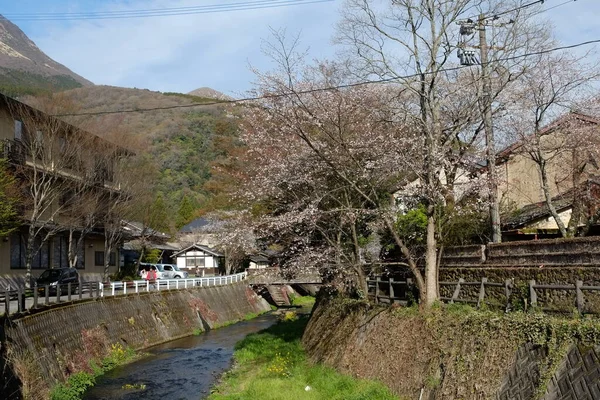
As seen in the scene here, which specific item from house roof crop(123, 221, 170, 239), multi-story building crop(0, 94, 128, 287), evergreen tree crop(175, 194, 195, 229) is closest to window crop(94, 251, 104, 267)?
multi-story building crop(0, 94, 128, 287)

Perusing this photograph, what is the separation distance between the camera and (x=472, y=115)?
17453 mm

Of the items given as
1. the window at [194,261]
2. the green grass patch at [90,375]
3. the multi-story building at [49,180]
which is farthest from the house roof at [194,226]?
the green grass patch at [90,375]

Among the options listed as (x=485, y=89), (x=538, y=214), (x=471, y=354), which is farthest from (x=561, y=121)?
(x=471, y=354)

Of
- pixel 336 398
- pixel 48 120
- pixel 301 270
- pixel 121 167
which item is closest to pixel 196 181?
pixel 121 167

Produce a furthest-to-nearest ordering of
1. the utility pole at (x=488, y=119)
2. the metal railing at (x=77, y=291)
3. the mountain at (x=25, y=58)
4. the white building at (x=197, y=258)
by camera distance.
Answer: the mountain at (x=25, y=58), the white building at (x=197, y=258), the metal railing at (x=77, y=291), the utility pole at (x=488, y=119)

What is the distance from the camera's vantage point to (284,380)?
17031 mm

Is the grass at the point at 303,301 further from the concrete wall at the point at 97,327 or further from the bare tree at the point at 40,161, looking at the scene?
the bare tree at the point at 40,161

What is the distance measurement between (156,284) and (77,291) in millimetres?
9727

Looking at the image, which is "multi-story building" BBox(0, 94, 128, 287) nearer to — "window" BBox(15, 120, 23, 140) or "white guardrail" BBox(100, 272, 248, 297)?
"window" BBox(15, 120, 23, 140)

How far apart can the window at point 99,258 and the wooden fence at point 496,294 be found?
24.7 m

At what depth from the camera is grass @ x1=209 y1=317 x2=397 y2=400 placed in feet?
47.9

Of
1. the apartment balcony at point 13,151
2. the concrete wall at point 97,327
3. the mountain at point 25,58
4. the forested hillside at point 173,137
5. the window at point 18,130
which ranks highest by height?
the mountain at point 25,58

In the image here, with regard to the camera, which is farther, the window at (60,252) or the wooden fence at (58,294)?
the window at (60,252)

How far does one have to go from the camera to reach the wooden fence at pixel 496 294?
11.0 m
